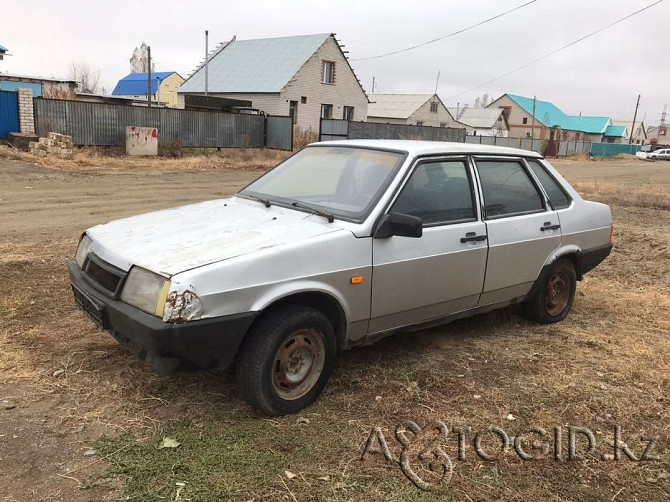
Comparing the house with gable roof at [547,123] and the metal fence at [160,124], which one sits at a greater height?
the house with gable roof at [547,123]

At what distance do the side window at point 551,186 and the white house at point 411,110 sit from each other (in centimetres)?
4974

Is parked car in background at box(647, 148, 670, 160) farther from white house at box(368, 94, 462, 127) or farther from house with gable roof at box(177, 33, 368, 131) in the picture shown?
house with gable roof at box(177, 33, 368, 131)

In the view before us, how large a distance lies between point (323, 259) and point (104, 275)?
1316 millimetres

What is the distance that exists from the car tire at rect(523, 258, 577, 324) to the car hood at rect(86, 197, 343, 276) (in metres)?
2.47

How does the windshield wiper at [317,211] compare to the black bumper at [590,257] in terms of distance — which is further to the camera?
the black bumper at [590,257]

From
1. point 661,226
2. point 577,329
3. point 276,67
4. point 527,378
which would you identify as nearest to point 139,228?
point 527,378

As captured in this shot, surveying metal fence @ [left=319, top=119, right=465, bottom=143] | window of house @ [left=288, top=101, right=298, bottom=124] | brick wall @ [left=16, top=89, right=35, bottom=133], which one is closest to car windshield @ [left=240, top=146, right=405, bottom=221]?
brick wall @ [left=16, top=89, right=35, bottom=133]

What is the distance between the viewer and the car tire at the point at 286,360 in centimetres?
312

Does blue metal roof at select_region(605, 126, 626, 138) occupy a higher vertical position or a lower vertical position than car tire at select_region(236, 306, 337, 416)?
higher

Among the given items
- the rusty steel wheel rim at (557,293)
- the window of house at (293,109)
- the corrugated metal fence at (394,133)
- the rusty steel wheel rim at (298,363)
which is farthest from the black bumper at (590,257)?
the window of house at (293,109)

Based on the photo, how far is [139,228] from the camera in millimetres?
3707

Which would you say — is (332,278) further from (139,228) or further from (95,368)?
(95,368)

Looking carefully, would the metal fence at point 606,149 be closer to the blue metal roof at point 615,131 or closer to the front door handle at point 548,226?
the blue metal roof at point 615,131

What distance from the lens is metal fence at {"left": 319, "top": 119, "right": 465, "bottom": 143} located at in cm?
2869
